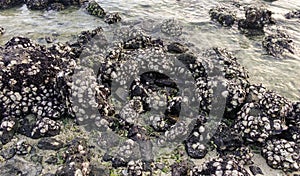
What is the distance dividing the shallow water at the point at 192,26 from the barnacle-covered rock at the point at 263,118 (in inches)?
78.1

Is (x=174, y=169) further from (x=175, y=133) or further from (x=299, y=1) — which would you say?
(x=299, y=1)

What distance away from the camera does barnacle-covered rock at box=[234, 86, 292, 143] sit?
630 cm

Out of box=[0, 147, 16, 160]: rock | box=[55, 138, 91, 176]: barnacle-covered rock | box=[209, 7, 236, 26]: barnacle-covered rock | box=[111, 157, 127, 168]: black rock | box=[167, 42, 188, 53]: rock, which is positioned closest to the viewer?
box=[55, 138, 91, 176]: barnacle-covered rock

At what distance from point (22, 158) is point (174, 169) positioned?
9.94 feet

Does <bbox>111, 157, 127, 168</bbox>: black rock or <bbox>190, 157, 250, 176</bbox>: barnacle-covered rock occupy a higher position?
<bbox>190, 157, 250, 176</bbox>: barnacle-covered rock

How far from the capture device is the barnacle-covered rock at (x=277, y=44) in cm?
1011

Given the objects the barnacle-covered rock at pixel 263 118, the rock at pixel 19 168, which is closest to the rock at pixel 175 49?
the barnacle-covered rock at pixel 263 118

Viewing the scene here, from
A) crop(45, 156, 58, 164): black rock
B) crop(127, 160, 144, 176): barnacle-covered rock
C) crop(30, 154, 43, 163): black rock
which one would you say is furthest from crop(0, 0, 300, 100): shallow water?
crop(45, 156, 58, 164): black rock

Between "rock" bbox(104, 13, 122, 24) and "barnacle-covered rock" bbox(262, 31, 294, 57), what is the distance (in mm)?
5459

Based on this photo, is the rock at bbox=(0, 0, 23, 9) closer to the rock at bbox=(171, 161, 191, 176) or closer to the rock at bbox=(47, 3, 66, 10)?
the rock at bbox=(47, 3, 66, 10)

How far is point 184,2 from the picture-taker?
14.0 metres

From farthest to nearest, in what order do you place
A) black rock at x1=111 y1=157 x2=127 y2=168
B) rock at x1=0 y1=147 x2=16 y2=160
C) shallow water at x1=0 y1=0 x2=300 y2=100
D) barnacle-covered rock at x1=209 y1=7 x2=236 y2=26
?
barnacle-covered rock at x1=209 y1=7 x2=236 y2=26, shallow water at x1=0 y1=0 x2=300 y2=100, rock at x1=0 y1=147 x2=16 y2=160, black rock at x1=111 y1=157 x2=127 y2=168

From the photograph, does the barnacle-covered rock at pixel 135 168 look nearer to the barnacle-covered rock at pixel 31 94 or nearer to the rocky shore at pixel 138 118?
the rocky shore at pixel 138 118

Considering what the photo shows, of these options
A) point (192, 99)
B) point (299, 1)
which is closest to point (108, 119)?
point (192, 99)
